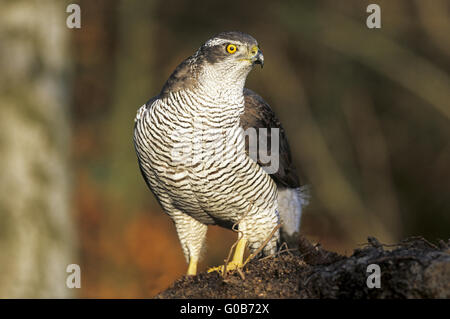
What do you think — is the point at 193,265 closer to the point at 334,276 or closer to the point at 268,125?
the point at 268,125

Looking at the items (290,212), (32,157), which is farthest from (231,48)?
(32,157)

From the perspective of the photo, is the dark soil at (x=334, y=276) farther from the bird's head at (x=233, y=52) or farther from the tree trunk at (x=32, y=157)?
the tree trunk at (x=32, y=157)

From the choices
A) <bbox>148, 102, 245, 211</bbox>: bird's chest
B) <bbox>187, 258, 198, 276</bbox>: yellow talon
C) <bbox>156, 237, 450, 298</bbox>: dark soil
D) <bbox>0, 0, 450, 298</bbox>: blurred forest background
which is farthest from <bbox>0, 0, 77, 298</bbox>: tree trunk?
<bbox>156, 237, 450, 298</bbox>: dark soil

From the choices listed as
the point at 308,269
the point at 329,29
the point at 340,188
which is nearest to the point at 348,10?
the point at 329,29

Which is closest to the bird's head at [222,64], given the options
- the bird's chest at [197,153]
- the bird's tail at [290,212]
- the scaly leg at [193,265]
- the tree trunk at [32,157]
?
the bird's chest at [197,153]

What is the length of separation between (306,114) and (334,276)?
9.51 meters

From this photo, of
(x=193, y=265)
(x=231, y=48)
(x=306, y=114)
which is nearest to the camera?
(x=231, y=48)

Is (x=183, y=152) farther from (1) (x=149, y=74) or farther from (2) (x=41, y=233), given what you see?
(1) (x=149, y=74)

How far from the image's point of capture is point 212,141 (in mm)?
4066

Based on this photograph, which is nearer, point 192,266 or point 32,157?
point 192,266

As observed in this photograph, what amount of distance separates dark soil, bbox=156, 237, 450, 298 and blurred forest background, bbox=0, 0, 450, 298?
21.4ft

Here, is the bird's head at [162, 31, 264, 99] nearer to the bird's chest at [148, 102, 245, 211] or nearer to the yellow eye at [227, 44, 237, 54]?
the yellow eye at [227, 44, 237, 54]

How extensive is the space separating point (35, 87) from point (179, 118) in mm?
3205

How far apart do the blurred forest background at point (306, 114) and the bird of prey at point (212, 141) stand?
5.25m
